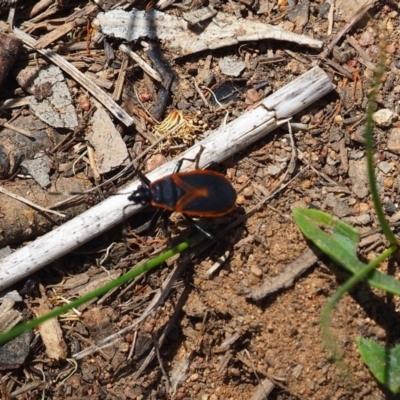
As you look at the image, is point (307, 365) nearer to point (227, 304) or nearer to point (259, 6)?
point (227, 304)

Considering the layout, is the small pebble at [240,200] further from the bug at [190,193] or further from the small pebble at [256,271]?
the small pebble at [256,271]

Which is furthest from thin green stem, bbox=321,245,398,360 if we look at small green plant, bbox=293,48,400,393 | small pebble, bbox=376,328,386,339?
small pebble, bbox=376,328,386,339

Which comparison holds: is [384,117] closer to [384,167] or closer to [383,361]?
[384,167]

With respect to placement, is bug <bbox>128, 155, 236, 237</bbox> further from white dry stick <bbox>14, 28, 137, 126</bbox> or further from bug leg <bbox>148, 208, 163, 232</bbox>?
white dry stick <bbox>14, 28, 137, 126</bbox>

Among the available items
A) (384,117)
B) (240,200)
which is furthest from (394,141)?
(240,200)

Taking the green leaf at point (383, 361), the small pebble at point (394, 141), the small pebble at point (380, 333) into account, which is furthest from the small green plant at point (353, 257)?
the small pebble at point (394, 141)

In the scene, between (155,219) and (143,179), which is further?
(155,219)

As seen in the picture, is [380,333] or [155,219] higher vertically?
[155,219]

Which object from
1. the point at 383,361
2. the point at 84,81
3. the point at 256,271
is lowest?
the point at 383,361
